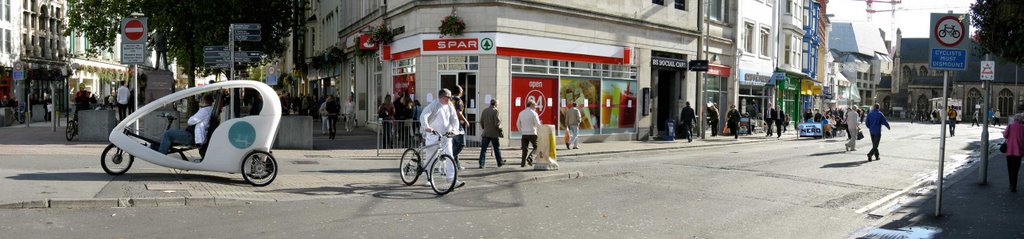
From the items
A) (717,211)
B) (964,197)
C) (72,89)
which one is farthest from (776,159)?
(72,89)

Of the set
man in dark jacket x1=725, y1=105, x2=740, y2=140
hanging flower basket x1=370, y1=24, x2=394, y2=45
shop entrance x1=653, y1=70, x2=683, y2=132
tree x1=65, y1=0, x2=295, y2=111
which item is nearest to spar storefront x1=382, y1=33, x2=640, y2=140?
hanging flower basket x1=370, y1=24, x2=394, y2=45

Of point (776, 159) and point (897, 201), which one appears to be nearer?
point (897, 201)

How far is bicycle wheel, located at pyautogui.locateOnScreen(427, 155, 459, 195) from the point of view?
10.9 meters

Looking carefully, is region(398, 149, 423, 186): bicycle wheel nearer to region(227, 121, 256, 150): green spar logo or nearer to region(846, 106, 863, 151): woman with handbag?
region(227, 121, 256, 150): green spar logo

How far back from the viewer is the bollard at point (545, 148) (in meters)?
14.3

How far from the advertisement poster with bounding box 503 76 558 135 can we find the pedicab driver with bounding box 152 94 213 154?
11.3 m

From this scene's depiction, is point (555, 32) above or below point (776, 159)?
above

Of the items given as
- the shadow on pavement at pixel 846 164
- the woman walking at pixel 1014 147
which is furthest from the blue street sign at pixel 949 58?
the shadow on pavement at pixel 846 164

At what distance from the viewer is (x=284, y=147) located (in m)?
18.9

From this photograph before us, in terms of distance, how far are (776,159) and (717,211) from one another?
999 cm

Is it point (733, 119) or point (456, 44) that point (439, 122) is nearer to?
point (456, 44)

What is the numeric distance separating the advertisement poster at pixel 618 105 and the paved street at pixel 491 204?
9430 millimetres

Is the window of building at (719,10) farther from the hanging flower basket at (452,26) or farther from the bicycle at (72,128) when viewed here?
the bicycle at (72,128)

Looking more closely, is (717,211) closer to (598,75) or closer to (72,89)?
(598,75)
